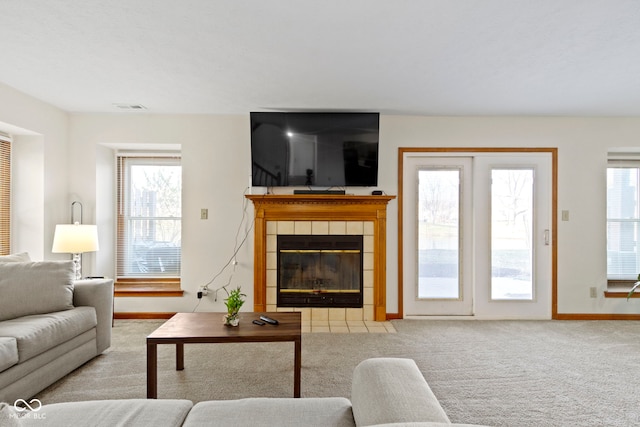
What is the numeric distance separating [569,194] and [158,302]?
4.91m

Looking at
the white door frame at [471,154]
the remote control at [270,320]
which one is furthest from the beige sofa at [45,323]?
the white door frame at [471,154]

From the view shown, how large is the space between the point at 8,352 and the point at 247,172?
2.65 metres

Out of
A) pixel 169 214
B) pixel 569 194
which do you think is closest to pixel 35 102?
pixel 169 214

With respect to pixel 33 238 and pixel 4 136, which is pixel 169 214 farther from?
pixel 4 136

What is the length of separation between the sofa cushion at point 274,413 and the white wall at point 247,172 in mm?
2847

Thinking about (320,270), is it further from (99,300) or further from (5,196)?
(5,196)

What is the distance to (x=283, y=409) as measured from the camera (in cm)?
129

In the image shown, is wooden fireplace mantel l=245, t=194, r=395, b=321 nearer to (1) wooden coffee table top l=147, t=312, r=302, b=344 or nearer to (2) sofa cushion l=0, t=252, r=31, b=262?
(1) wooden coffee table top l=147, t=312, r=302, b=344

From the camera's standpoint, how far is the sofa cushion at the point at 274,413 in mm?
1213

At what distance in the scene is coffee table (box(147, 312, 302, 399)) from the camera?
2.17 metres

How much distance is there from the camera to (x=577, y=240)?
4168 mm

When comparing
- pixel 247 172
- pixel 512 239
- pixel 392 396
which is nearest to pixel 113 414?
pixel 392 396

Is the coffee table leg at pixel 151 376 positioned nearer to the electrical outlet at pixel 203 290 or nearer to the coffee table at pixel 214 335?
the coffee table at pixel 214 335

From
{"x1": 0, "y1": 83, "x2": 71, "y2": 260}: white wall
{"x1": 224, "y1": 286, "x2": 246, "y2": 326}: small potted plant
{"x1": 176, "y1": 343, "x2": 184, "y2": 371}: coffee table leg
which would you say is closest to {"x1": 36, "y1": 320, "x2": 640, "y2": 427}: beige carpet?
{"x1": 176, "y1": 343, "x2": 184, "y2": 371}: coffee table leg
